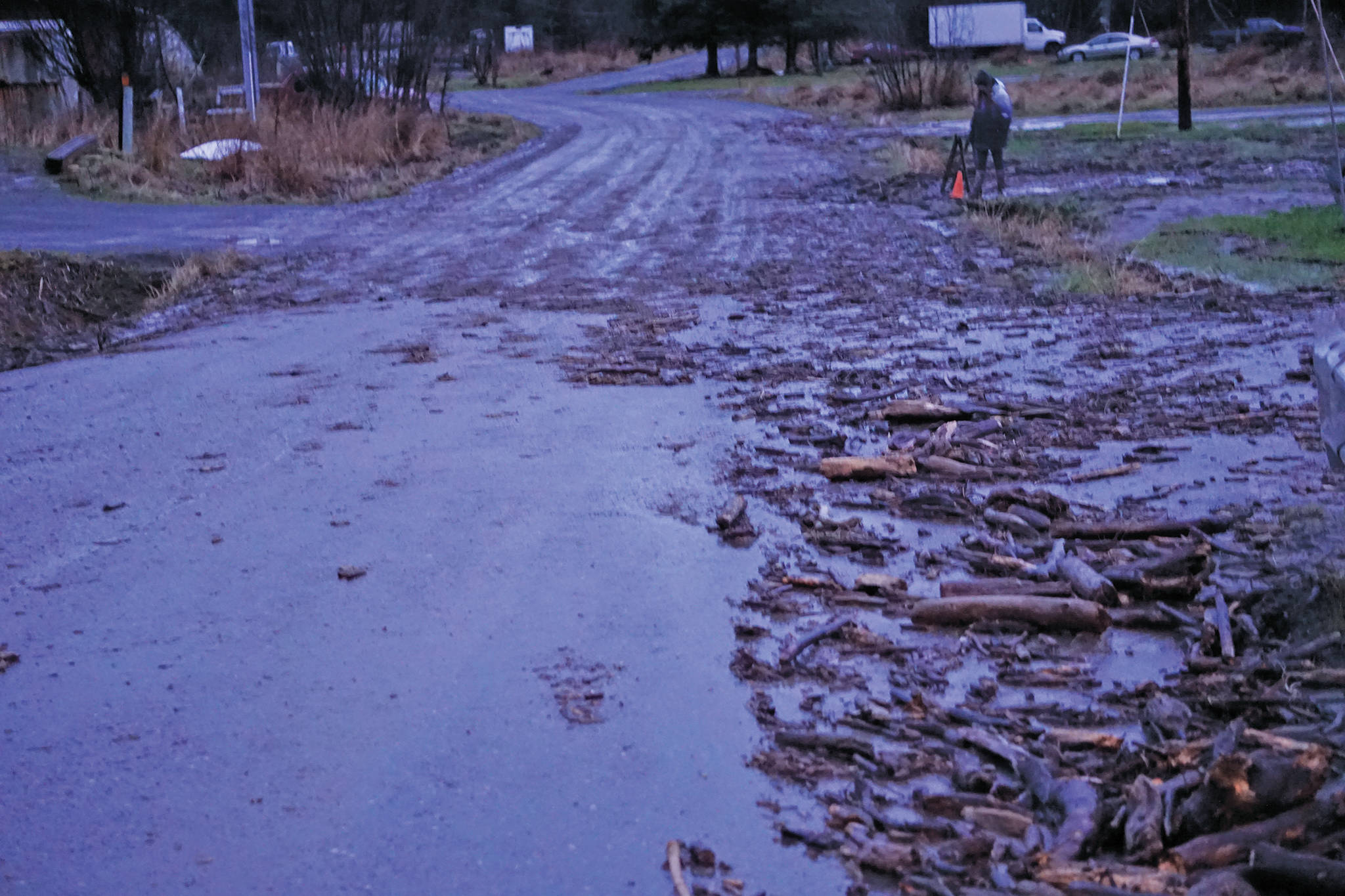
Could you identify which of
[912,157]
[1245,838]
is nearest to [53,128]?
[912,157]

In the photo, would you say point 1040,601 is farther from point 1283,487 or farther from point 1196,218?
point 1196,218

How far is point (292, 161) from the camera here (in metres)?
24.8

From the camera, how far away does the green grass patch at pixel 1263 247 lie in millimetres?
13188

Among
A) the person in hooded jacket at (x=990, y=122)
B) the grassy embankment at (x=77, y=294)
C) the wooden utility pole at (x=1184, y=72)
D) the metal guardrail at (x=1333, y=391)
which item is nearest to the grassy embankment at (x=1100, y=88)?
the wooden utility pole at (x=1184, y=72)

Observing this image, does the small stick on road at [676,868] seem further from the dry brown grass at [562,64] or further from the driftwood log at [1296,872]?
the dry brown grass at [562,64]

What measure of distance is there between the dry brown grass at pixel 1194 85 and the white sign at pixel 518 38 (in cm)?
4618

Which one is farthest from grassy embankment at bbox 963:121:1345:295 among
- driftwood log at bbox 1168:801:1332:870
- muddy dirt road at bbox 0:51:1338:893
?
driftwood log at bbox 1168:801:1332:870

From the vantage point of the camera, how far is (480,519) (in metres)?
7.14

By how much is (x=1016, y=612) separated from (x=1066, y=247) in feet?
33.7

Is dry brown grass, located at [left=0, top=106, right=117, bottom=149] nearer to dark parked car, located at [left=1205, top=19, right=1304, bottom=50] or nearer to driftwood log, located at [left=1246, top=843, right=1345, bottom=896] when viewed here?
driftwood log, located at [left=1246, top=843, right=1345, bottom=896]

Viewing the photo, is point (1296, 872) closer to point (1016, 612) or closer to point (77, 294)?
point (1016, 612)

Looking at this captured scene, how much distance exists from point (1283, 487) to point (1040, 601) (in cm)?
196

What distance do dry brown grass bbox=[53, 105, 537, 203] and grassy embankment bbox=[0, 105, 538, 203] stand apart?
2cm

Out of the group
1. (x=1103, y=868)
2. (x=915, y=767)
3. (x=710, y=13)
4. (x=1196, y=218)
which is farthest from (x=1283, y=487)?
(x=710, y=13)
